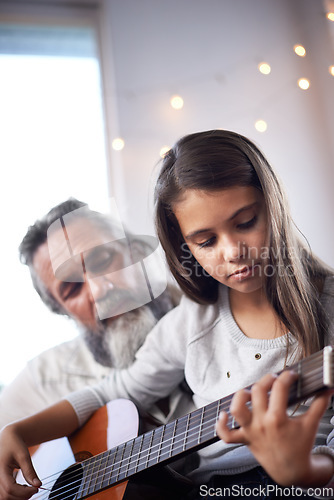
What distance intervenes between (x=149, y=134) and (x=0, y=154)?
465mm

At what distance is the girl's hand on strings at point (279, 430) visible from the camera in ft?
1.77

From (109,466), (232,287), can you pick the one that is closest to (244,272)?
(232,287)

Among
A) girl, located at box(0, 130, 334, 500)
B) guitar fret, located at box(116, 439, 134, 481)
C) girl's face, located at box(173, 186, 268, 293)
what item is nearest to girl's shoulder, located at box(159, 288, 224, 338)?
girl, located at box(0, 130, 334, 500)

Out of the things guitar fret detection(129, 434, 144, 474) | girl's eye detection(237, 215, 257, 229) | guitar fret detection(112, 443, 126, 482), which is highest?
girl's eye detection(237, 215, 257, 229)

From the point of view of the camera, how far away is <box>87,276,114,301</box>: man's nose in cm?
101

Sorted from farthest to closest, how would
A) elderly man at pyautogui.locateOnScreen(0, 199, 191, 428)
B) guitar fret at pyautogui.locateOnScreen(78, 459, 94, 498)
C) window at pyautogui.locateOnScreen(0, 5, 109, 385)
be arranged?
window at pyautogui.locateOnScreen(0, 5, 109, 385) < elderly man at pyautogui.locateOnScreen(0, 199, 191, 428) < guitar fret at pyautogui.locateOnScreen(78, 459, 94, 498)

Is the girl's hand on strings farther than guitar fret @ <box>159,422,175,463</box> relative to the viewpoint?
No

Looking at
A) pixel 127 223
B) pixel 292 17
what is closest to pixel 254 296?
pixel 127 223

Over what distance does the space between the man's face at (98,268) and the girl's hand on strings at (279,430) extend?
0.45 meters

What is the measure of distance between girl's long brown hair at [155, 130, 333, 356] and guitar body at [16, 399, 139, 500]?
36 cm

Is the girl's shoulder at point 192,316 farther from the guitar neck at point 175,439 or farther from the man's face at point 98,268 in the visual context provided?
the guitar neck at point 175,439

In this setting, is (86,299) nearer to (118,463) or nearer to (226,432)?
(118,463)

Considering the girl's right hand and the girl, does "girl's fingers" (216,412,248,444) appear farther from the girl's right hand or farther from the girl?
the girl's right hand

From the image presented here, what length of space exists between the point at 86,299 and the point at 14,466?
37 centimetres
